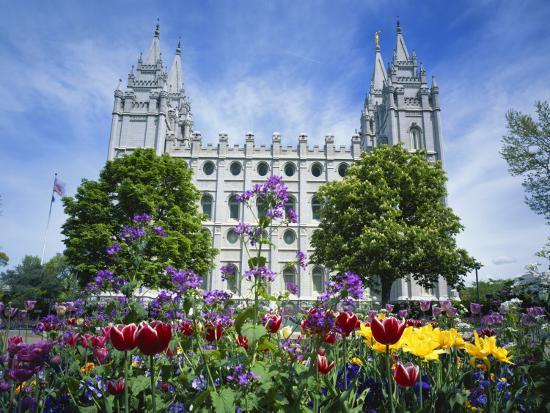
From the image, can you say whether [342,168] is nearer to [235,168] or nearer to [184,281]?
[235,168]

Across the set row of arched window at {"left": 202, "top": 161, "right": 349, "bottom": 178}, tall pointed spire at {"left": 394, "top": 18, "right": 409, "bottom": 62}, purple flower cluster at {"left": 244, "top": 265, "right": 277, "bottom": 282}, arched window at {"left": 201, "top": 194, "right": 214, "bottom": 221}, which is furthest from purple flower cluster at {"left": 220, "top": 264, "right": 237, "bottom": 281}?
tall pointed spire at {"left": 394, "top": 18, "right": 409, "bottom": 62}

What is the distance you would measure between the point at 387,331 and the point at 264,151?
37.4 m

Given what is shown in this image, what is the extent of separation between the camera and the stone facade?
115 ft

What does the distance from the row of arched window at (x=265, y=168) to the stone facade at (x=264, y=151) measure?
11 centimetres

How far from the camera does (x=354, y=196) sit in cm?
1975

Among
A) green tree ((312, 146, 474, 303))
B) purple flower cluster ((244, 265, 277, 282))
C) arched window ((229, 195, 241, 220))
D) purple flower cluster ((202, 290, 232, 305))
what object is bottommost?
purple flower cluster ((202, 290, 232, 305))

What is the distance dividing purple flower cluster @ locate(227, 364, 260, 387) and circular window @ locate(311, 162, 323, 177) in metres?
36.4

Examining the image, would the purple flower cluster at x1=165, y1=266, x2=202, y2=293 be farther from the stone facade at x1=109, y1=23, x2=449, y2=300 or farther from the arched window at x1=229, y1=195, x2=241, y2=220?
the arched window at x1=229, y1=195, x2=241, y2=220

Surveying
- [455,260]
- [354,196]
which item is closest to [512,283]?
[354,196]

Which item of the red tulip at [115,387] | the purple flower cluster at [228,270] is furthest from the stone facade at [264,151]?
the red tulip at [115,387]

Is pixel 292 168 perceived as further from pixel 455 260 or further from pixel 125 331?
pixel 125 331

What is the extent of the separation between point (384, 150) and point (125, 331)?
874 inches

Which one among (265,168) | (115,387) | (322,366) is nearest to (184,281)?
(115,387)

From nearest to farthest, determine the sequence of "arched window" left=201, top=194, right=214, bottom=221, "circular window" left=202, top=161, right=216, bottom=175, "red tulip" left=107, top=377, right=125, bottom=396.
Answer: "red tulip" left=107, top=377, right=125, bottom=396 < "arched window" left=201, top=194, right=214, bottom=221 < "circular window" left=202, top=161, right=216, bottom=175
